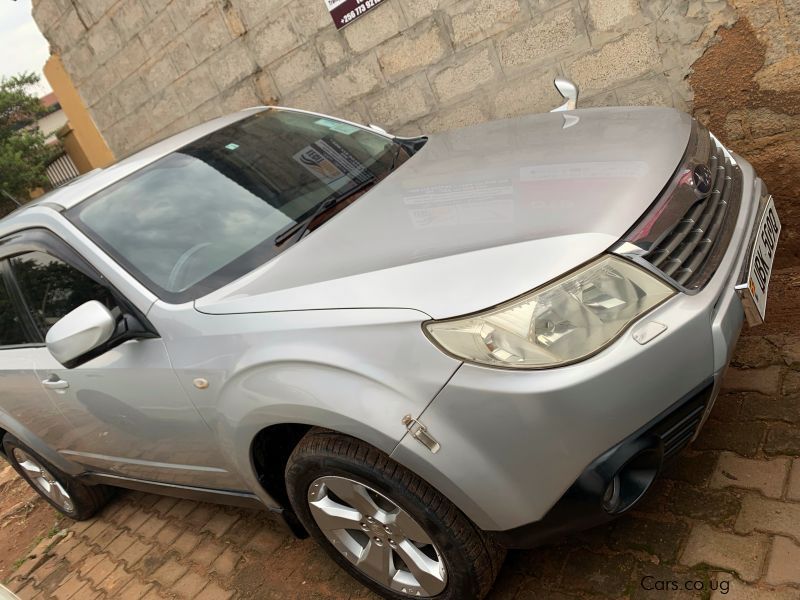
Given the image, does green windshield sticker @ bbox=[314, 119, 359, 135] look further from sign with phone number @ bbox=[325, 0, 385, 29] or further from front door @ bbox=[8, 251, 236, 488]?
sign with phone number @ bbox=[325, 0, 385, 29]

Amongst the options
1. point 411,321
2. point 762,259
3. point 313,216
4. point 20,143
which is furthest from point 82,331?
point 20,143

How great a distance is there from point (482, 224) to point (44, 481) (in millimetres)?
3459

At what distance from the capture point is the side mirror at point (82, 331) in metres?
2.23

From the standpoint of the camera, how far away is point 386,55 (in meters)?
4.84

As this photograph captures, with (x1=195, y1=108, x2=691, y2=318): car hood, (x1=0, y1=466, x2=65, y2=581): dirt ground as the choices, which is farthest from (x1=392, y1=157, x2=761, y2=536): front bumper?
(x1=0, y1=466, x2=65, y2=581): dirt ground

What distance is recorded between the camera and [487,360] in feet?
5.65

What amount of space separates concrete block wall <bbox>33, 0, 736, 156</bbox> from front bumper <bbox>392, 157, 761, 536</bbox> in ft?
8.19

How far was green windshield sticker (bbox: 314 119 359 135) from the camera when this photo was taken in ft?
11.2

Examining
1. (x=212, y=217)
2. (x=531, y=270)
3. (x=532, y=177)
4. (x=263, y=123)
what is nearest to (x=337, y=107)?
(x=263, y=123)

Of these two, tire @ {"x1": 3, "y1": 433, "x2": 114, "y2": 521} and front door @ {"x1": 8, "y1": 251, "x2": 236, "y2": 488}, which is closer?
front door @ {"x1": 8, "y1": 251, "x2": 236, "y2": 488}

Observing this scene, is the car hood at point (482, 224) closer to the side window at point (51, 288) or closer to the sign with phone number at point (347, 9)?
the side window at point (51, 288)

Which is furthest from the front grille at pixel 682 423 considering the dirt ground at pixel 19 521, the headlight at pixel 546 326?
the dirt ground at pixel 19 521

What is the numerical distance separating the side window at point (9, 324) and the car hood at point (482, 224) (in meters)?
1.57

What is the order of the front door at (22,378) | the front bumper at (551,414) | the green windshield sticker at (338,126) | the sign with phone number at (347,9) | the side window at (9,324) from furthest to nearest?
the sign with phone number at (347,9) < the green windshield sticker at (338,126) < the side window at (9,324) < the front door at (22,378) < the front bumper at (551,414)
